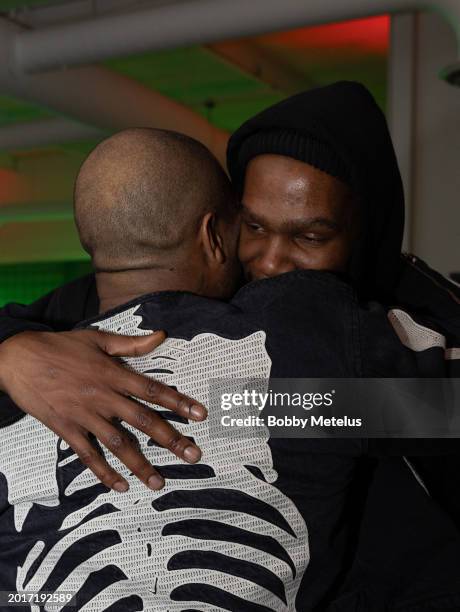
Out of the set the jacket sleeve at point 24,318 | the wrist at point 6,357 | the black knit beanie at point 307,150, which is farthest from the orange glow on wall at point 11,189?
the wrist at point 6,357

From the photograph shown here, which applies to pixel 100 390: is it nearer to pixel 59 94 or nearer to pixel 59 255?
pixel 59 94

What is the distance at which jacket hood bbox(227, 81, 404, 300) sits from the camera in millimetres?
1443

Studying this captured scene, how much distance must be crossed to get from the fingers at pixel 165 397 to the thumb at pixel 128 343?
0.03 m

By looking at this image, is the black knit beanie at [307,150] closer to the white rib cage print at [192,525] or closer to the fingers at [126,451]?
the white rib cage print at [192,525]

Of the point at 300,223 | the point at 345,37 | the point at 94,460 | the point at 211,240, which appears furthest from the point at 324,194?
the point at 345,37

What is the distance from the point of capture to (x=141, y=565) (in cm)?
106

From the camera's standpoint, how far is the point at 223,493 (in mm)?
1035

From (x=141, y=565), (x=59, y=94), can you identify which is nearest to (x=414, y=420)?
(x=141, y=565)

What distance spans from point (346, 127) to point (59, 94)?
9.89ft

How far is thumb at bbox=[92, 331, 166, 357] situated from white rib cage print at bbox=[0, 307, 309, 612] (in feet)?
0.04

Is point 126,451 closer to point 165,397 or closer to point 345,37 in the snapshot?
point 165,397

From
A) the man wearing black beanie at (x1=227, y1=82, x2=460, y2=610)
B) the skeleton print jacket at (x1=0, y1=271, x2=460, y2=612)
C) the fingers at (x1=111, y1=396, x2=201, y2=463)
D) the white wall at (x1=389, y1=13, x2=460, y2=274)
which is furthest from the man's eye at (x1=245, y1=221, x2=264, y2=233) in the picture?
the white wall at (x1=389, y1=13, x2=460, y2=274)

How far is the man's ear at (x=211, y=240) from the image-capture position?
124cm
